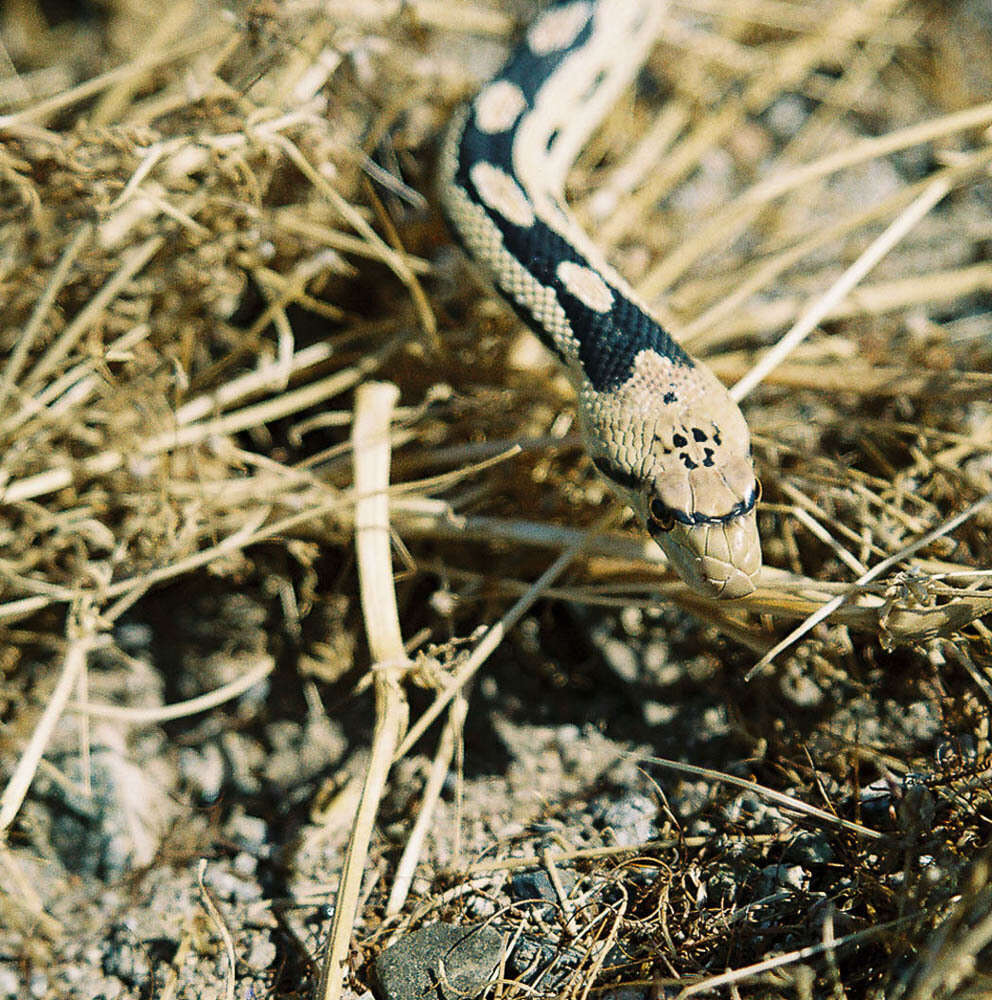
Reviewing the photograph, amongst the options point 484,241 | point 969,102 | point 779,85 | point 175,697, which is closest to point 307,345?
point 484,241

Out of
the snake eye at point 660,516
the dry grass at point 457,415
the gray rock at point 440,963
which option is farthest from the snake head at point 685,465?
the gray rock at point 440,963

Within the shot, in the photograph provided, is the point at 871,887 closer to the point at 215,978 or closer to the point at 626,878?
the point at 626,878

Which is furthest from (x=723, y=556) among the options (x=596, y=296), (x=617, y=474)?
(x=596, y=296)

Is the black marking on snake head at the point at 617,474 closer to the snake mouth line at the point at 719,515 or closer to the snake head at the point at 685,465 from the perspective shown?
the snake head at the point at 685,465

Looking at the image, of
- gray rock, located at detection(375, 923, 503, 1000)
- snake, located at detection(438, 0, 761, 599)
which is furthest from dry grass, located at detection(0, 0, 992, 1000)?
snake, located at detection(438, 0, 761, 599)

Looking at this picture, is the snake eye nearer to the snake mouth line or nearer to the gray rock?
the snake mouth line
